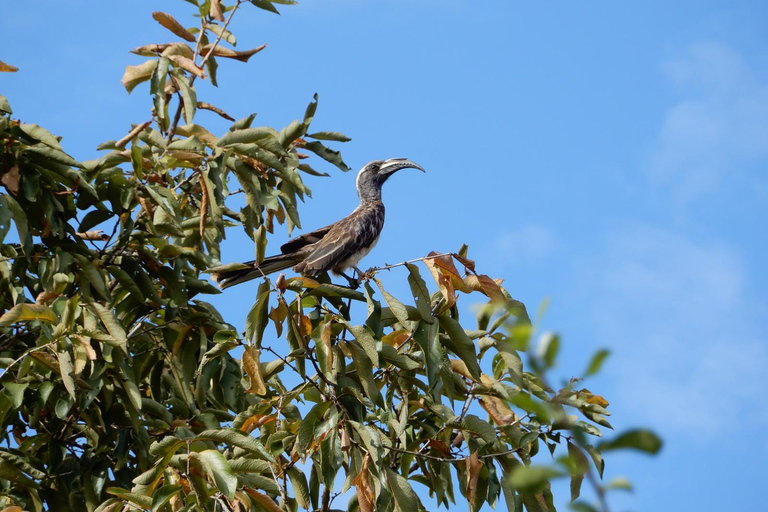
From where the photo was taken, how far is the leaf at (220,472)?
9.14 feet

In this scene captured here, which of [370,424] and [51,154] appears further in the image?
[51,154]

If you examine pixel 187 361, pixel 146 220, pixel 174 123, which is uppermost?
pixel 174 123

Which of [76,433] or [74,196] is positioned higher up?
[74,196]

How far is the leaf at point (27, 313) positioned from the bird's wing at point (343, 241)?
2041 millimetres

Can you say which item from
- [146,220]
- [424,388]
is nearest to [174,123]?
[146,220]

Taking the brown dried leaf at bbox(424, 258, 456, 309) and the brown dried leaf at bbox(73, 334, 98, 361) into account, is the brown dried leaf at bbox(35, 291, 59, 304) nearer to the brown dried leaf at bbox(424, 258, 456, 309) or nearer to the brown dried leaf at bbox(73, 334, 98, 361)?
the brown dried leaf at bbox(73, 334, 98, 361)

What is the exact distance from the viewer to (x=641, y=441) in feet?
2.18

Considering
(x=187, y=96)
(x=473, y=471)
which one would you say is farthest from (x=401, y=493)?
(x=187, y=96)

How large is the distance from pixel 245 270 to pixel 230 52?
1142 mm

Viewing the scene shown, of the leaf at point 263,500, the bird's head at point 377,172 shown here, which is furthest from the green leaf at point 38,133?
the bird's head at point 377,172

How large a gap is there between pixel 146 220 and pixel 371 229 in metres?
2.17

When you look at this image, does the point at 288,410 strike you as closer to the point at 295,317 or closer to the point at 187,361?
the point at 295,317

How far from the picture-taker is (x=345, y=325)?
324cm

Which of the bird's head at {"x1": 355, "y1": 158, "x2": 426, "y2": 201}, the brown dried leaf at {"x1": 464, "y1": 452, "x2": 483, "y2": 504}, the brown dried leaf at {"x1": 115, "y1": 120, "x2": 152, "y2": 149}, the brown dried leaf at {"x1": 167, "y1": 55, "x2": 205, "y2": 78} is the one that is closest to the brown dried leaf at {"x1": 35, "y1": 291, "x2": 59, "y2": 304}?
the brown dried leaf at {"x1": 115, "y1": 120, "x2": 152, "y2": 149}
